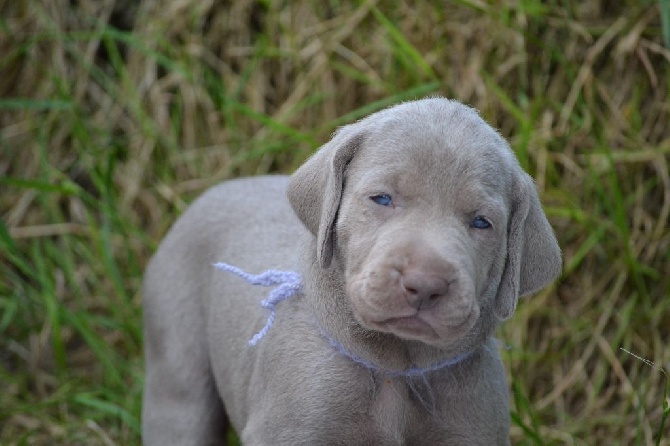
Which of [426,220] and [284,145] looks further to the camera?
[284,145]

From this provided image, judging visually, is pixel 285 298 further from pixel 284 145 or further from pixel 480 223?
pixel 284 145

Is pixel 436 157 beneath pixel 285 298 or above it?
above

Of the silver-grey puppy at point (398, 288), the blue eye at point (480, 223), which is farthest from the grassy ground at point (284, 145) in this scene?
the blue eye at point (480, 223)

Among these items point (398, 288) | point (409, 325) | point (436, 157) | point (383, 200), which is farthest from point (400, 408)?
point (436, 157)

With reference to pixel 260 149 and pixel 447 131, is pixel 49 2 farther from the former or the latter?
pixel 447 131

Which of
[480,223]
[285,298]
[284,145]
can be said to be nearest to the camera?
[480,223]

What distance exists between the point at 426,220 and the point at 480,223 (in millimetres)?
182

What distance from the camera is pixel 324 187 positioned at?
301 cm

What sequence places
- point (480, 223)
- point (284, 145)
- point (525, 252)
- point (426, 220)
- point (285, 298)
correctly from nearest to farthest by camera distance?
point (426, 220) → point (480, 223) → point (525, 252) → point (285, 298) → point (284, 145)

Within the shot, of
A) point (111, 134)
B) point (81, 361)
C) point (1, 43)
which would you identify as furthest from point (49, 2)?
point (81, 361)

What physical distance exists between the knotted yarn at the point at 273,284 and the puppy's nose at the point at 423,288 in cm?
62

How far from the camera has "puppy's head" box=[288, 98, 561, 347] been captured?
2.66 metres

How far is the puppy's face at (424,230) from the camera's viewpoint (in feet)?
8.70

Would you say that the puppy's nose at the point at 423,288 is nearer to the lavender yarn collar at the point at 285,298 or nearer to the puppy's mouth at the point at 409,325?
the puppy's mouth at the point at 409,325
